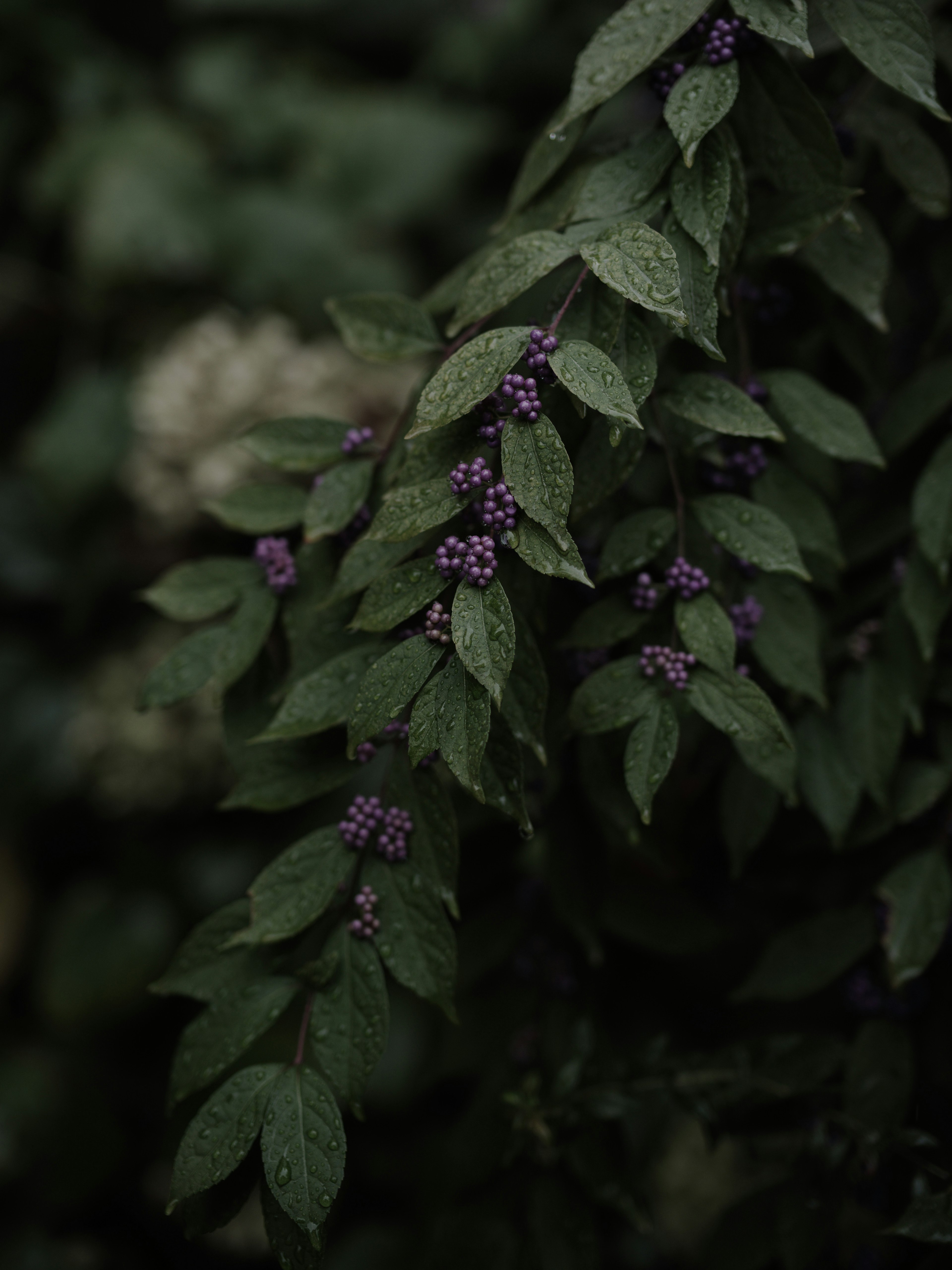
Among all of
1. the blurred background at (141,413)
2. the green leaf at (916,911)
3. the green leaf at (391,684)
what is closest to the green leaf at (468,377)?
the green leaf at (391,684)

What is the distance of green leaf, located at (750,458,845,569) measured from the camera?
0.65 m

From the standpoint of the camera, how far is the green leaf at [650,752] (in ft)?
1.74

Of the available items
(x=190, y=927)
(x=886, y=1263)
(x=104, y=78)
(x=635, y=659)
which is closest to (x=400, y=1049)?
(x=190, y=927)

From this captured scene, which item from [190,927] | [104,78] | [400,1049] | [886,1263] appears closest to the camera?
[886,1263]

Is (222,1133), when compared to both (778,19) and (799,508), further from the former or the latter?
(778,19)

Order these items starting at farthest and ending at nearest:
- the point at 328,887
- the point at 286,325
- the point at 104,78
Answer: the point at 104,78, the point at 286,325, the point at 328,887

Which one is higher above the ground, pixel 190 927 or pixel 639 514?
pixel 639 514

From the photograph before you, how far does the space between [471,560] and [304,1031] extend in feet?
1.06

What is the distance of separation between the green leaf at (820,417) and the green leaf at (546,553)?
0.86 ft

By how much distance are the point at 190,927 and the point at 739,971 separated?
1.12 metres

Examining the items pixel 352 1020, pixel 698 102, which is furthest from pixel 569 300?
pixel 352 1020

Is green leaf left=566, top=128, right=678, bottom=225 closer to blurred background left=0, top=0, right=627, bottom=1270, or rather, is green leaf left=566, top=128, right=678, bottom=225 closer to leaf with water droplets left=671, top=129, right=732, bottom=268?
leaf with water droplets left=671, top=129, right=732, bottom=268

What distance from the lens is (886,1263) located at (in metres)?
0.73

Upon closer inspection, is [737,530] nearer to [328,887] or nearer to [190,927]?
[328,887]
